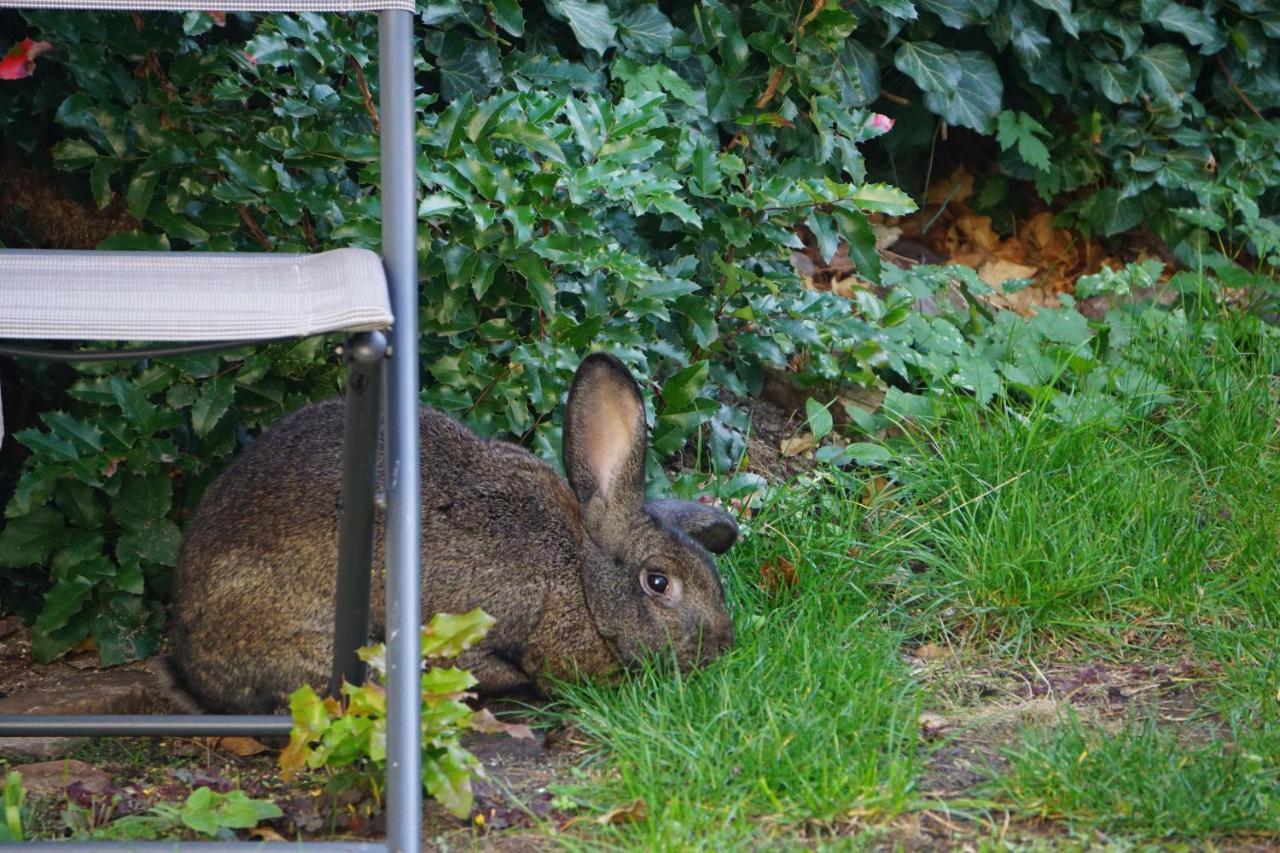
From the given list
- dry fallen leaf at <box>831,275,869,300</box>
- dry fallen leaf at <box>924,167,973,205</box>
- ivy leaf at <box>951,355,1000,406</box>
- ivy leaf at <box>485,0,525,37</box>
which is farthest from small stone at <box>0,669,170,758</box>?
dry fallen leaf at <box>924,167,973,205</box>

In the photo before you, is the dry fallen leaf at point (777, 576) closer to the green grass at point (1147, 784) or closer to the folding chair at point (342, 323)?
the green grass at point (1147, 784)

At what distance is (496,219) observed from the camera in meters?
3.66

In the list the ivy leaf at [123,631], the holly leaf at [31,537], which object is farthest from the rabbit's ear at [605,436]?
the holly leaf at [31,537]

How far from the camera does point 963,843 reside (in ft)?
8.84

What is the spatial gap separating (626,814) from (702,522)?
1014 millimetres

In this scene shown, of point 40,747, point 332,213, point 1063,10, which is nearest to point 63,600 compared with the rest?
point 40,747

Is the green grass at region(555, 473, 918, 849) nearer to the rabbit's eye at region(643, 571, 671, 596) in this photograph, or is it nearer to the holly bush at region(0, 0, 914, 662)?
the rabbit's eye at region(643, 571, 671, 596)

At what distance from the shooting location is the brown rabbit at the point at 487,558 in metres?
3.30

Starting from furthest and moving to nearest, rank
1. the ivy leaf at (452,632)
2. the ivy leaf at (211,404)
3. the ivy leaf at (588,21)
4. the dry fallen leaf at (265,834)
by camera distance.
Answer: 1. the ivy leaf at (588,21)
2. the ivy leaf at (211,404)
3. the dry fallen leaf at (265,834)
4. the ivy leaf at (452,632)

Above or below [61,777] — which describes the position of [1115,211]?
above

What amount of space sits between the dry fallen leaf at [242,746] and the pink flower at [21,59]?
5.41ft

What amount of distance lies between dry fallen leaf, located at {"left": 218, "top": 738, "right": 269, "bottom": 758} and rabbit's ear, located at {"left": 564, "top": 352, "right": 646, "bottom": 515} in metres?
0.92

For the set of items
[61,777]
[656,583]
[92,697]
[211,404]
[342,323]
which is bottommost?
[92,697]

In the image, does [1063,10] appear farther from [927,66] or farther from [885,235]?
[885,235]
